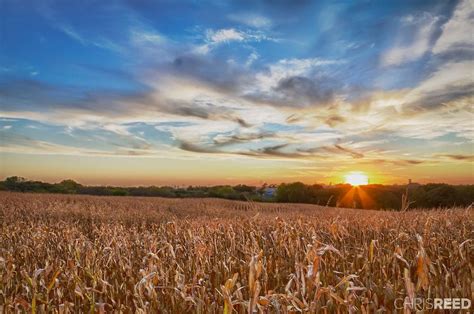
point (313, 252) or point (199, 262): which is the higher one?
point (313, 252)

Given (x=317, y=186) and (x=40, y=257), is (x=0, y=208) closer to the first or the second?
(x=40, y=257)

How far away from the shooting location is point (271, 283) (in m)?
4.48

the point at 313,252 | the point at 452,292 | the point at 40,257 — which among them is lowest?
the point at 40,257

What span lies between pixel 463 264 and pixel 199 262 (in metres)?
2.86

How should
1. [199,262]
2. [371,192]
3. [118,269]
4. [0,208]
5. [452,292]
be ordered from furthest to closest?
1. [371,192]
2. [0,208]
3. [199,262]
4. [118,269]
5. [452,292]

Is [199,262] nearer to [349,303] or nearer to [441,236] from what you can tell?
[349,303]

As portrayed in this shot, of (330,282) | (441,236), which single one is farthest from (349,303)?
(441,236)

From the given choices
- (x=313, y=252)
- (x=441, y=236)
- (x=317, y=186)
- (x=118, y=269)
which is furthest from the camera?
(x=317, y=186)

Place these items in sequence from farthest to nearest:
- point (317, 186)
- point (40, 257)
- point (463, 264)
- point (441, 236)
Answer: point (317, 186) → point (40, 257) → point (441, 236) → point (463, 264)

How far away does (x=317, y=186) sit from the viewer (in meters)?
46.7

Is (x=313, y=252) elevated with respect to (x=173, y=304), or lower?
elevated

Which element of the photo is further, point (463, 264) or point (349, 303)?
point (463, 264)

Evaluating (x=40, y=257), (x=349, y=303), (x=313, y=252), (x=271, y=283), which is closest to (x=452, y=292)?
(x=349, y=303)

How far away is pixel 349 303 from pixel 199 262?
293 cm
